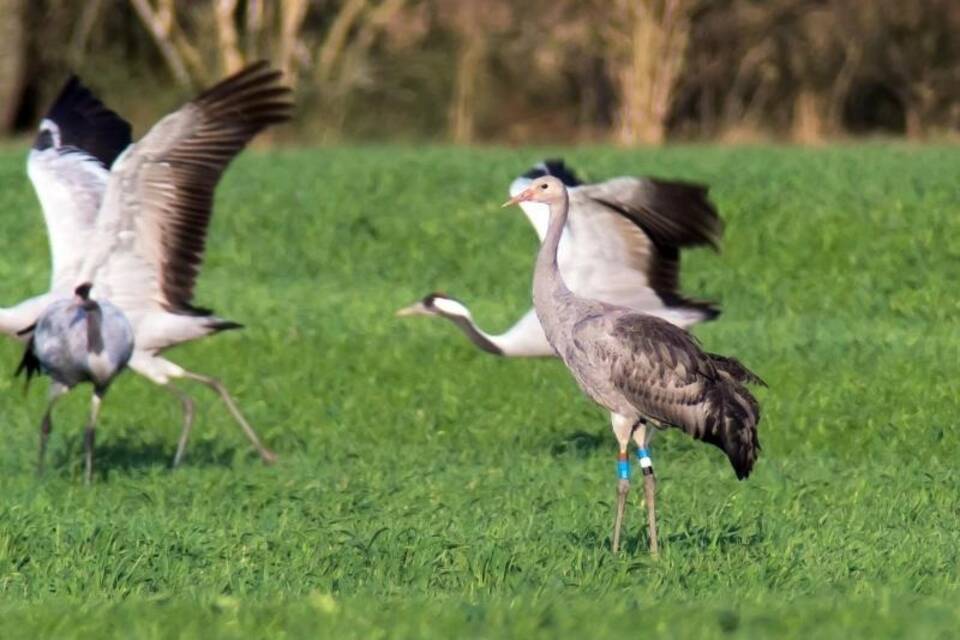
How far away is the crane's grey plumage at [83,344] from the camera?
11.4 meters

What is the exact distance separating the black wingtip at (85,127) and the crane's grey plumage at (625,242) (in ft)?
8.20

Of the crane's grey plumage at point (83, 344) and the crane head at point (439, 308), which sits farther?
the crane head at point (439, 308)

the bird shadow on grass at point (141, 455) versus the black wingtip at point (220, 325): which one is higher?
the black wingtip at point (220, 325)

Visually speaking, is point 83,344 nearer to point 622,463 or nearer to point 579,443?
point 579,443

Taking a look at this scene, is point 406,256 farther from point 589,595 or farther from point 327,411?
point 589,595

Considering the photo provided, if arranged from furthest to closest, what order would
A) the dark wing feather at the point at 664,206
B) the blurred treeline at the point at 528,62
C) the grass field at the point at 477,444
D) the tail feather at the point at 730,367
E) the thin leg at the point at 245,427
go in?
the blurred treeline at the point at 528,62
the thin leg at the point at 245,427
the dark wing feather at the point at 664,206
the tail feather at the point at 730,367
the grass field at the point at 477,444

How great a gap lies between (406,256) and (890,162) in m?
5.79

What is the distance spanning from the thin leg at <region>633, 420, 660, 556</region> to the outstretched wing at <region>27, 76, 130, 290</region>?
4.08 metres

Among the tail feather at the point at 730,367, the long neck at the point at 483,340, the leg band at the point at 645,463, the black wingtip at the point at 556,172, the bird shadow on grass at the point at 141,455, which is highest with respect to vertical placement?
the black wingtip at the point at 556,172

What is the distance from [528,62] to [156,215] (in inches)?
976

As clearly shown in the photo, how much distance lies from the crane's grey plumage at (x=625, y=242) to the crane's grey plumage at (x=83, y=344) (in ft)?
6.40

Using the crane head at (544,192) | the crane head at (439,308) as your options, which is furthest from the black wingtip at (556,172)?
the crane head at (544,192)

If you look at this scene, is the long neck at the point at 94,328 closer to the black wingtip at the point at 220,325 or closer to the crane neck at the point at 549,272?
the black wingtip at the point at 220,325

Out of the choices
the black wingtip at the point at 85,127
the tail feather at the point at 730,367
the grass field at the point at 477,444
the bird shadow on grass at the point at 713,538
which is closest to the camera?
the grass field at the point at 477,444
